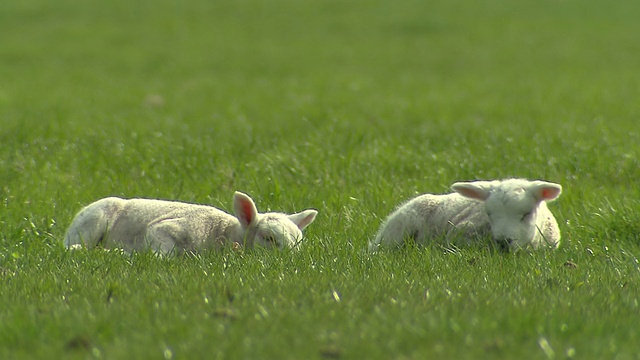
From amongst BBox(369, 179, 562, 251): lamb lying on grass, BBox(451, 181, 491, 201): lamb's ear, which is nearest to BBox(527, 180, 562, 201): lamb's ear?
BBox(369, 179, 562, 251): lamb lying on grass

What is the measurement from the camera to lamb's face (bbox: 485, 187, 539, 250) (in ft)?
20.0

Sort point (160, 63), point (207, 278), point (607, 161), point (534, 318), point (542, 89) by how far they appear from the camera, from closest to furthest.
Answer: point (534, 318) → point (207, 278) → point (607, 161) → point (542, 89) → point (160, 63)

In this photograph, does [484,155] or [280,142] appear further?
[280,142]

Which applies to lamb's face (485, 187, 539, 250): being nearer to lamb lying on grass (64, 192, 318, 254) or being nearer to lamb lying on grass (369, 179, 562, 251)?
lamb lying on grass (369, 179, 562, 251)

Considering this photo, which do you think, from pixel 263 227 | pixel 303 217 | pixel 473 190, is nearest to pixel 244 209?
pixel 263 227

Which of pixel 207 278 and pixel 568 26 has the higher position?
pixel 207 278

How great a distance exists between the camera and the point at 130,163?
30.1ft

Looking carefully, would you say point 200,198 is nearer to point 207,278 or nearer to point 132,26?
point 207,278

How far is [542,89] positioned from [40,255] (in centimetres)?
1289

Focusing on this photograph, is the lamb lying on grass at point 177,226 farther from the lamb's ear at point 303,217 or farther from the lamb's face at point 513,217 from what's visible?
the lamb's face at point 513,217

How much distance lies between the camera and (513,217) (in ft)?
20.4

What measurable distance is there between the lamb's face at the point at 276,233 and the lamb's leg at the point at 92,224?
41.0 inches

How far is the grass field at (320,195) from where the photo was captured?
157 inches

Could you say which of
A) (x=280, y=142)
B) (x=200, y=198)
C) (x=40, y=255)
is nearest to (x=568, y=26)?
(x=280, y=142)
